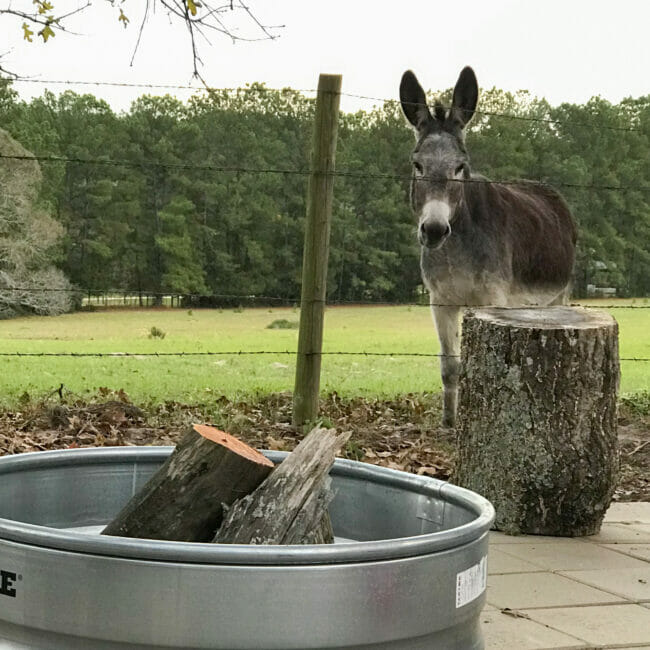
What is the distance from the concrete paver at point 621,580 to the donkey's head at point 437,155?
3223 millimetres

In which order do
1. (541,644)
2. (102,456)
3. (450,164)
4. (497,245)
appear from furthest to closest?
(497,245)
(450,164)
(541,644)
(102,456)

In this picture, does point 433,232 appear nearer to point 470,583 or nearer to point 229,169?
point 229,169

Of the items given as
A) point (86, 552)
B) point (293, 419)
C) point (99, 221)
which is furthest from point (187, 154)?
point (86, 552)

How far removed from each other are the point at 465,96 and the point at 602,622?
4579mm

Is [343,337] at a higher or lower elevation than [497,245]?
lower

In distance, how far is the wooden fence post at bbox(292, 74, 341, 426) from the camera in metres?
7.44

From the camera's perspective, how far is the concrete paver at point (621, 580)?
4.21 metres

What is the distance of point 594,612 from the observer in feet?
12.8

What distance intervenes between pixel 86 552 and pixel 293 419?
219 inches

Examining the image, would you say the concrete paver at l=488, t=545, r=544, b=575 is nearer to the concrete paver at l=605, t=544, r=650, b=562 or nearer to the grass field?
the concrete paver at l=605, t=544, r=650, b=562

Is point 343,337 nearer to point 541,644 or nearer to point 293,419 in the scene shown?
point 293,419

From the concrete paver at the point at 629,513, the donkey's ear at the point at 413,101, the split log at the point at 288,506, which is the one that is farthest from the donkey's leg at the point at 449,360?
the split log at the point at 288,506

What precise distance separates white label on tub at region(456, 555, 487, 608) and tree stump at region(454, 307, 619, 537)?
271 centimetres

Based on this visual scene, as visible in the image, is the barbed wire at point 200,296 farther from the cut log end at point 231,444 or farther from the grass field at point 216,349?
the cut log end at point 231,444
